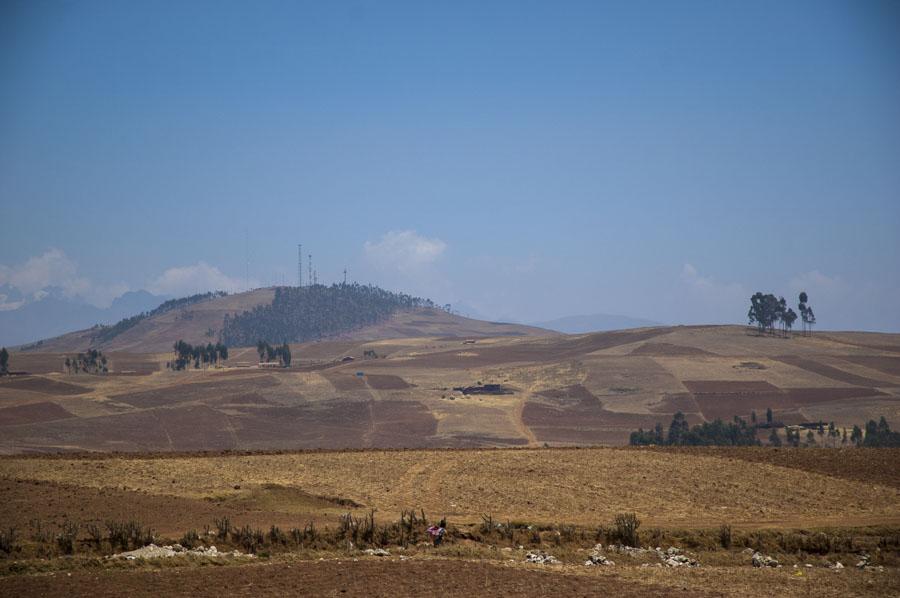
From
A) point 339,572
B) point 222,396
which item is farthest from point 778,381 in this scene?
point 339,572

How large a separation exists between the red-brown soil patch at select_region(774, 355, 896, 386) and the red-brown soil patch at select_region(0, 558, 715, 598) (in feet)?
368

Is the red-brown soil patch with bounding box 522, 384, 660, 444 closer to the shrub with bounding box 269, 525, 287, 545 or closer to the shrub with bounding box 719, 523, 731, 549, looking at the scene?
the shrub with bounding box 719, 523, 731, 549

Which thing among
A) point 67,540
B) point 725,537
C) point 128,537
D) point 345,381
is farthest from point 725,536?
point 345,381

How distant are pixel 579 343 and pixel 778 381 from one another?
185 feet

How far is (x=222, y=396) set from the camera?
116 metres

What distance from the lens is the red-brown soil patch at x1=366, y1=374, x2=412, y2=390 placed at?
423 feet

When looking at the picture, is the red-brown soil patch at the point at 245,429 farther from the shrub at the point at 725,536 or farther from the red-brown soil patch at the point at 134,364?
the red-brown soil patch at the point at 134,364

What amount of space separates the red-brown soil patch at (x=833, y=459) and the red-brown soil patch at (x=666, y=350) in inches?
4087

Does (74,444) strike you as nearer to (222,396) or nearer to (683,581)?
(222,396)

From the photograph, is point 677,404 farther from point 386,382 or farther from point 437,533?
point 437,533

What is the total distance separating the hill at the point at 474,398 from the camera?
308 ft

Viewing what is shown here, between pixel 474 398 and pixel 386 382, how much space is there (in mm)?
19256

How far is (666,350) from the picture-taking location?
15050cm

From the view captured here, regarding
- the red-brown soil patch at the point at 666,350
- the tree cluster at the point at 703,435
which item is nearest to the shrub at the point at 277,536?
the tree cluster at the point at 703,435
